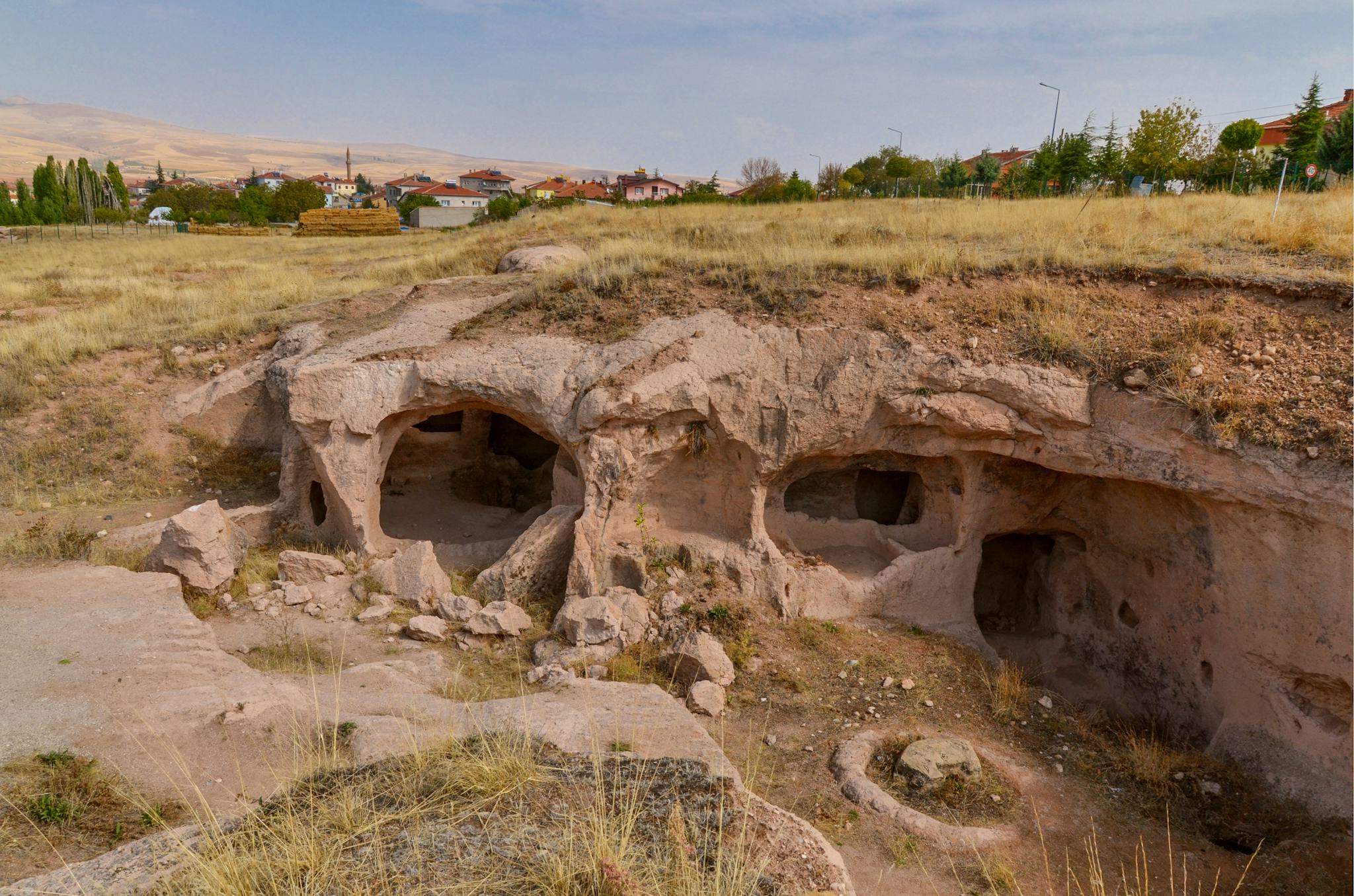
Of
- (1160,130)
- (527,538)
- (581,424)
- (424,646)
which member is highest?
(1160,130)

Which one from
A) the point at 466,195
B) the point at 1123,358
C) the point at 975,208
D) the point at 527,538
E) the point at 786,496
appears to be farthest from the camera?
the point at 466,195

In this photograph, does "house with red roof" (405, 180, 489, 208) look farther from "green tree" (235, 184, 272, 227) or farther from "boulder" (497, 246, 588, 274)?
"boulder" (497, 246, 588, 274)

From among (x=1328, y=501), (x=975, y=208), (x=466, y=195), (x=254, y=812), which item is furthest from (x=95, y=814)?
(x=466, y=195)

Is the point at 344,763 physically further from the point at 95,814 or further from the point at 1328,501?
the point at 1328,501

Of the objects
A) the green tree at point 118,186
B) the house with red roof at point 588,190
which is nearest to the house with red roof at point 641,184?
the house with red roof at point 588,190

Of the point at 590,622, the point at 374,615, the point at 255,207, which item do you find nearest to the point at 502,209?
the point at 255,207

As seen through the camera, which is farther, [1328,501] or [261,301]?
[261,301]

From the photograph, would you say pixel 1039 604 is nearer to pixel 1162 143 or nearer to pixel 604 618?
pixel 604 618

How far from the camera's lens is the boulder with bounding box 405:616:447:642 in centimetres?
880

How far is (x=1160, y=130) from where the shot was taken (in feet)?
79.2

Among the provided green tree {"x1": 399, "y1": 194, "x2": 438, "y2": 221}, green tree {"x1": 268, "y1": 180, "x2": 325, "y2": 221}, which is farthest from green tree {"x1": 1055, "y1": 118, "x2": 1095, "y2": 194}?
green tree {"x1": 399, "y1": 194, "x2": 438, "y2": 221}

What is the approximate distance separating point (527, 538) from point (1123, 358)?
666 cm

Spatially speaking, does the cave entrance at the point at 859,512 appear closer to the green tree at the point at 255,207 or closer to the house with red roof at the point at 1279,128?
the house with red roof at the point at 1279,128

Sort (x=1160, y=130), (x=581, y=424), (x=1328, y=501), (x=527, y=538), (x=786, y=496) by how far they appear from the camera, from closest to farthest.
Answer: (x=1328, y=501) < (x=581, y=424) < (x=527, y=538) < (x=786, y=496) < (x=1160, y=130)
